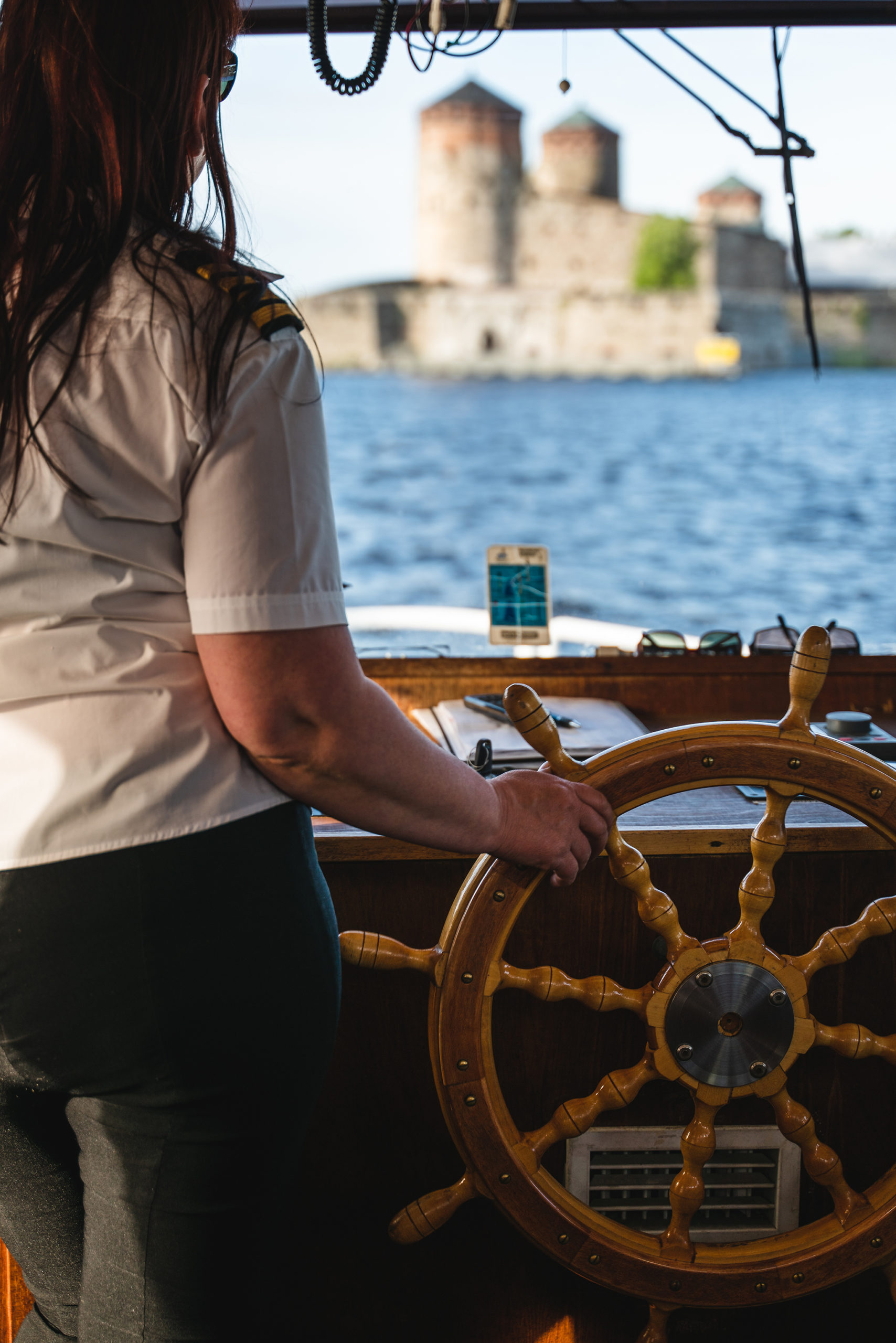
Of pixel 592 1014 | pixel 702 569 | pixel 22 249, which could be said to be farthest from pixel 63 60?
pixel 702 569

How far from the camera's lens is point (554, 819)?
2.76 ft

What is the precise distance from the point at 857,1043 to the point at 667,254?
3875cm

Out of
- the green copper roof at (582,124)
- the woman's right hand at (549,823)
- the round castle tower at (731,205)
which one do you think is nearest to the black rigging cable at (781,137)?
the woman's right hand at (549,823)

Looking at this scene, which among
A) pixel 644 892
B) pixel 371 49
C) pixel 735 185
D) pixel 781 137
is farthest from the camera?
pixel 735 185

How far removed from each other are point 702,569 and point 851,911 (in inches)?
734

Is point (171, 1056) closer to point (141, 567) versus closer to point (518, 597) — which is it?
point (141, 567)

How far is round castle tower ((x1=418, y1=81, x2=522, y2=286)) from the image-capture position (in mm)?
35312

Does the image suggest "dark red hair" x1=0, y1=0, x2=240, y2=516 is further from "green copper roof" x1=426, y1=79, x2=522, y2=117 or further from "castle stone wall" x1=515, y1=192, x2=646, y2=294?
"green copper roof" x1=426, y1=79, x2=522, y2=117

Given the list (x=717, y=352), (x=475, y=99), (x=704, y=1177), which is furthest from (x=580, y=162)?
(x=704, y=1177)

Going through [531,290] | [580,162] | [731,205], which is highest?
[580,162]

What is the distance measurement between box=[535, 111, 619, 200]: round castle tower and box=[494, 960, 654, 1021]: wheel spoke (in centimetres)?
3827

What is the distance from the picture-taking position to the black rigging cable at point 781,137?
196 cm

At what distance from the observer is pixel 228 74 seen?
72 centimetres

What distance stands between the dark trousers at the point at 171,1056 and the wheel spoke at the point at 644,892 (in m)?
0.29
